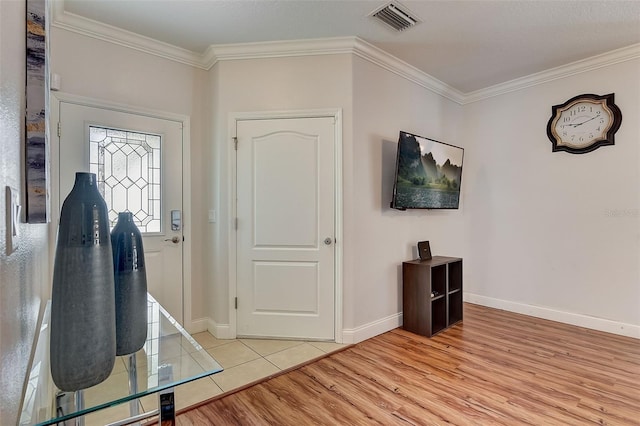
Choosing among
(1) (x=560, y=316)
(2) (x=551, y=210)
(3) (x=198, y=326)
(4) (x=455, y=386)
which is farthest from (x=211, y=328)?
(2) (x=551, y=210)

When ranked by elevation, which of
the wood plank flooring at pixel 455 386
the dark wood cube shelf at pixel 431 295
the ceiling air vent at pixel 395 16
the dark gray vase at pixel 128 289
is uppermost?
the ceiling air vent at pixel 395 16

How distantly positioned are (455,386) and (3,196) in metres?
2.51

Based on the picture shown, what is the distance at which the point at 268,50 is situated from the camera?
2.94 m

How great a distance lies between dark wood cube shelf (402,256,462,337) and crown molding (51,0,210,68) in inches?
115

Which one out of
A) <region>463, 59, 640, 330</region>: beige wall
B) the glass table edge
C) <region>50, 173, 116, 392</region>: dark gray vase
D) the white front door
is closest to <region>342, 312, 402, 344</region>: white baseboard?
the white front door

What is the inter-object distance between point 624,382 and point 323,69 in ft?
10.8

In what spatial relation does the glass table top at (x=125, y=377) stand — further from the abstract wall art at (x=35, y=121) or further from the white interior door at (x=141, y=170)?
the white interior door at (x=141, y=170)

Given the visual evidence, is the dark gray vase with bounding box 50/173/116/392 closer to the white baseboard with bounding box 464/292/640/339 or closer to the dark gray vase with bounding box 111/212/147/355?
the dark gray vase with bounding box 111/212/147/355

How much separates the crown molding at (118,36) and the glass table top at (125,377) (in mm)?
2446

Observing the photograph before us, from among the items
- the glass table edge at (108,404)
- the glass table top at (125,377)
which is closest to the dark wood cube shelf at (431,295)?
the glass table top at (125,377)

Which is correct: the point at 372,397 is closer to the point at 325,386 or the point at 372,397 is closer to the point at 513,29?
the point at 325,386

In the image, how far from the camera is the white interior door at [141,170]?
258cm

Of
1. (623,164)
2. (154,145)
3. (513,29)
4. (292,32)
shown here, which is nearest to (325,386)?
(154,145)

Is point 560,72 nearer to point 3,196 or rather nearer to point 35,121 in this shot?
point 35,121
